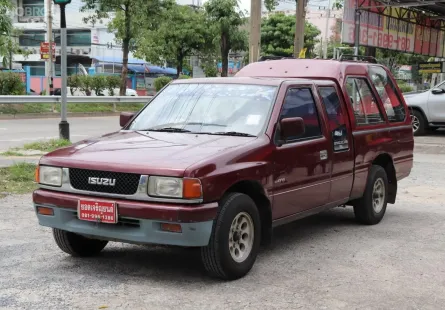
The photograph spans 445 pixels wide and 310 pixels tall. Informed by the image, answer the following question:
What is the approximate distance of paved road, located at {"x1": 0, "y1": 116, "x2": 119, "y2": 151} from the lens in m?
15.4

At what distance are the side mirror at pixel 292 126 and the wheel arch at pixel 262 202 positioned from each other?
57 centimetres

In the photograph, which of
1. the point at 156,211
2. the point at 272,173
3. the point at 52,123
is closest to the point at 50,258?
the point at 156,211

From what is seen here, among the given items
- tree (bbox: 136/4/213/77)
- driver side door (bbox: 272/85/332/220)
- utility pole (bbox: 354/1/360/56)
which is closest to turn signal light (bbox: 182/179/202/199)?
driver side door (bbox: 272/85/332/220)

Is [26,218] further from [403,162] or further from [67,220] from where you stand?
[403,162]

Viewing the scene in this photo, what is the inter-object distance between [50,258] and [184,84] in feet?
7.00

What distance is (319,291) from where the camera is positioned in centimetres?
457

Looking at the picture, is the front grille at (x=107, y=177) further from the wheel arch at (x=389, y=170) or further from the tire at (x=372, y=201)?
the wheel arch at (x=389, y=170)

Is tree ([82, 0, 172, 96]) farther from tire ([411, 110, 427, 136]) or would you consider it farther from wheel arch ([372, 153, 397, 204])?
wheel arch ([372, 153, 397, 204])

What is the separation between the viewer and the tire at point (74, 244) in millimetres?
5203

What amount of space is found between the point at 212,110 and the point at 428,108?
13992 millimetres

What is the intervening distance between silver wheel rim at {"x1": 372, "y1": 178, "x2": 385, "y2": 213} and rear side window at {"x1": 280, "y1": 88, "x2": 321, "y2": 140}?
157 cm

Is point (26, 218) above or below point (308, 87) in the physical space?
below

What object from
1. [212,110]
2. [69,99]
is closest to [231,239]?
[212,110]

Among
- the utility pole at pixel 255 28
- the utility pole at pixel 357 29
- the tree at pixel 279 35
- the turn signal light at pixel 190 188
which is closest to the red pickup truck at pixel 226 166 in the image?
the turn signal light at pixel 190 188
